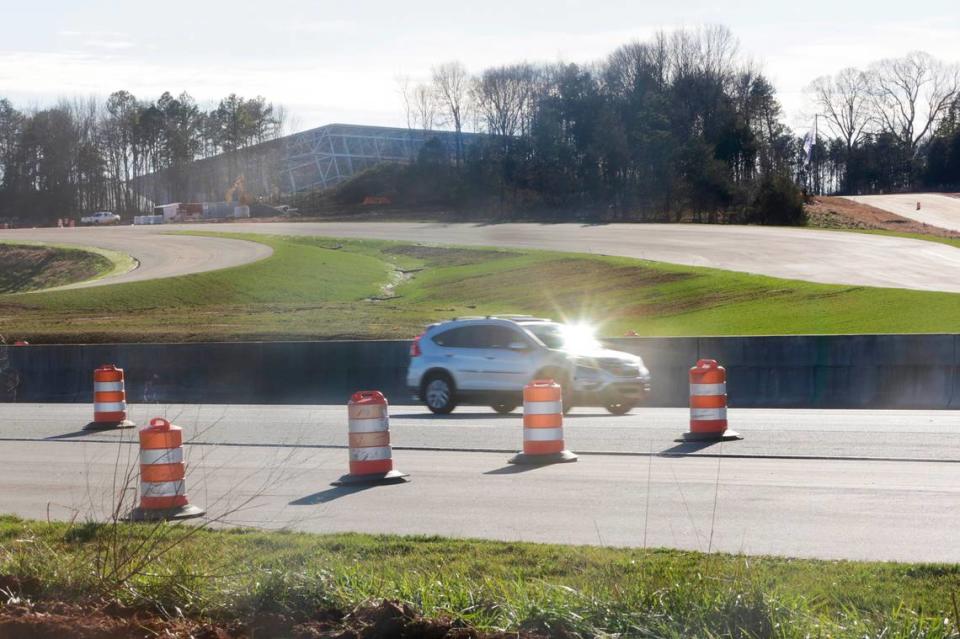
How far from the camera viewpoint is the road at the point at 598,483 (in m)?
9.27

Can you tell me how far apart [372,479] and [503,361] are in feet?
26.8

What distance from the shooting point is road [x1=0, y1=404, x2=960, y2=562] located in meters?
9.27

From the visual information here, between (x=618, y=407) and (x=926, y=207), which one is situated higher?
(x=926, y=207)

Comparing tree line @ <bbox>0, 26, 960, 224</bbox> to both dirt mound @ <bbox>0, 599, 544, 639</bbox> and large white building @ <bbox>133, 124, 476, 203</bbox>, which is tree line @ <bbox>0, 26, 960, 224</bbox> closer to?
large white building @ <bbox>133, 124, 476, 203</bbox>

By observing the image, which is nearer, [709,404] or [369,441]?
[369,441]

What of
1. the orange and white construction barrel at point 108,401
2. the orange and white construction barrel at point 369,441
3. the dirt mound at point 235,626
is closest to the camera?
the dirt mound at point 235,626

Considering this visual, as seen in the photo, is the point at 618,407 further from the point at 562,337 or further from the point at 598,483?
the point at 598,483

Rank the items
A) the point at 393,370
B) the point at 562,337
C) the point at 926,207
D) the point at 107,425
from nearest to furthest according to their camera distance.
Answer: the point at 107,425, the point at 562,337, the point at 393,370, the point at 926,207

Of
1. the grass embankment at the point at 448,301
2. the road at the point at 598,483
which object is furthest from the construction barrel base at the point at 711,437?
the grass embankment at the point at 448,301

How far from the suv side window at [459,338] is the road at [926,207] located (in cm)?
5816

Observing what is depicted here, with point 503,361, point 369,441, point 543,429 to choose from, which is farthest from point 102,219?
point 369,441

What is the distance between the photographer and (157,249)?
63031mm

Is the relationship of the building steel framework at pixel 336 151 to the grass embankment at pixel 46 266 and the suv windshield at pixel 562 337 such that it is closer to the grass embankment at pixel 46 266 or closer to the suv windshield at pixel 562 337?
the grass embankment at pixel 46 266

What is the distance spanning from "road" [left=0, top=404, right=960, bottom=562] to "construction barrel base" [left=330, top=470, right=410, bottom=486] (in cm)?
17
